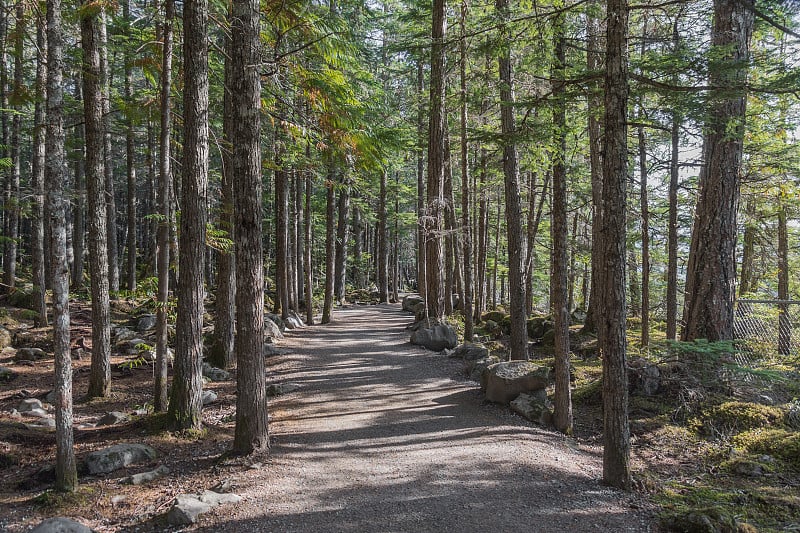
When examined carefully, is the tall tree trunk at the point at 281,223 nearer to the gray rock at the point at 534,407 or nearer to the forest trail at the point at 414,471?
the forest trail at the point at 414,471

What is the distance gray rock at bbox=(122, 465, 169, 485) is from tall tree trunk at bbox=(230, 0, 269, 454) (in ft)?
3.00

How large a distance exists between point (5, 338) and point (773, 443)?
17477mm

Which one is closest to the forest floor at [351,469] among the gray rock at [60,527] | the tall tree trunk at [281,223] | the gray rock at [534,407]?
the gray rock at [534,407]

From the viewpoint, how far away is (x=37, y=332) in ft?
45.6

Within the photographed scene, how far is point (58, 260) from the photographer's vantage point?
5258mm

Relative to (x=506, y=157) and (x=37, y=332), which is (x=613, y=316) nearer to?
(x=506, y=157)

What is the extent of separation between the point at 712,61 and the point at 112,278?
74.2 ft

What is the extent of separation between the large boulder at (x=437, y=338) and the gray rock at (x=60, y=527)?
10257 millimetres

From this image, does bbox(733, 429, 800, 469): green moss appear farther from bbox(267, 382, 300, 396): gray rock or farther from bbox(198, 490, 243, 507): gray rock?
bbox(267, 382, 300, 396): gray rock

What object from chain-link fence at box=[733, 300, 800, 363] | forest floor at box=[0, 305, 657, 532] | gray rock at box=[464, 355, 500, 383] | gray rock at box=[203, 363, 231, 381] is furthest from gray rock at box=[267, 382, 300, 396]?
chain-link fence at box=[733, 300, 800, 363]

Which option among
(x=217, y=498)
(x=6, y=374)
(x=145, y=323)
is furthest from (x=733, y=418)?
(x=145, y=323)

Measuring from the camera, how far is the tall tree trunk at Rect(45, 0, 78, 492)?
207 inches

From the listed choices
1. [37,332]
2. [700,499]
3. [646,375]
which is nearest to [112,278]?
[37,332]

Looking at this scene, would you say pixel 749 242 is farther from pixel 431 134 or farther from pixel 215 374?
pixel 215 374
